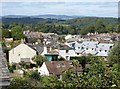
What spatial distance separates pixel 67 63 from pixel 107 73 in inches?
57.4

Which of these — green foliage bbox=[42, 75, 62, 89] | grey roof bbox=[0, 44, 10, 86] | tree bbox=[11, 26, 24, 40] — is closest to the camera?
grey roof bbox=[0, 44, 10, 86]

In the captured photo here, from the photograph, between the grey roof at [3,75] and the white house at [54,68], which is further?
the white house at [54,68]

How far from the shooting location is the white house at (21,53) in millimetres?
6672

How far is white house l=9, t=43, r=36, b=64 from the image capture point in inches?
263

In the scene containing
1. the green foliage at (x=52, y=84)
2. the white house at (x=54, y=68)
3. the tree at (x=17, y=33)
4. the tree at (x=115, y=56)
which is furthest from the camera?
the tree at (x=17, y=33)

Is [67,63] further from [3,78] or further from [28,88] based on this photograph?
[3,78]

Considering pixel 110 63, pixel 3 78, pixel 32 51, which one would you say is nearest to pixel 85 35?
pixel 32 51

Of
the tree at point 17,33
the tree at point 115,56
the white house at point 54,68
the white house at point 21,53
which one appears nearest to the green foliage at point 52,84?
the white house at point 54,68

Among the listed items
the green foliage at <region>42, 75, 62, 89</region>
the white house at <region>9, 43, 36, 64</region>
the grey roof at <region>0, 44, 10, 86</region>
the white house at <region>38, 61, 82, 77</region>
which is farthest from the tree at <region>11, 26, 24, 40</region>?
the grey roof at <region>0, 44, 10, 86</region>

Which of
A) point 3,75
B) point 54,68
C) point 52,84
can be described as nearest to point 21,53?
point 54,68

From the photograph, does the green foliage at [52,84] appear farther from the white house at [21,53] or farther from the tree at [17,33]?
the tree at [17,33]

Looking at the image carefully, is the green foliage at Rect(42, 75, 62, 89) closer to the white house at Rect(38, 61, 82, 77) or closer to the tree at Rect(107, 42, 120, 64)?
the white house at Rect(38, 61, 82, 77)

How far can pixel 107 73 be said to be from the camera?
3854mm

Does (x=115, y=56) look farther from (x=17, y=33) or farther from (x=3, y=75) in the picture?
(x=17, y=33)
